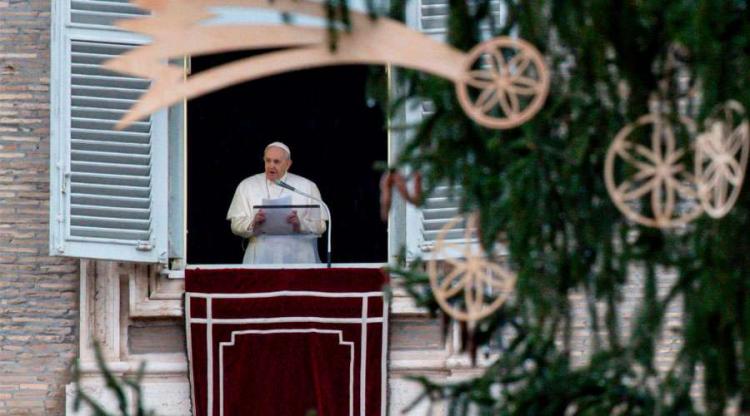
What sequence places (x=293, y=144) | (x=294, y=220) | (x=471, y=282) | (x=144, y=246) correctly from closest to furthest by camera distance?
(x=471, y=282) → (x=144, y=246) → (x=294, y=220) → (x=293, y=144)

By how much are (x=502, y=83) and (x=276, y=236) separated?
7.36 meters

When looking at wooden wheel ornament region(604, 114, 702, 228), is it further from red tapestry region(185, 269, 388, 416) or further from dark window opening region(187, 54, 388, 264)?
dark window opening region(187, 54, 388, 264)

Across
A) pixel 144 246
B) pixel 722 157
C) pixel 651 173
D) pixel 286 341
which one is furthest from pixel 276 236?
pixel 722 157

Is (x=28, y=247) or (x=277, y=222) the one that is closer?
(x=28, y=247)

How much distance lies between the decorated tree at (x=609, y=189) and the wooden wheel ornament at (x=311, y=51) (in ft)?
0.15

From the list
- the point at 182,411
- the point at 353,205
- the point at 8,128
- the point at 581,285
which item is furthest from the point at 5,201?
the point at 581,285

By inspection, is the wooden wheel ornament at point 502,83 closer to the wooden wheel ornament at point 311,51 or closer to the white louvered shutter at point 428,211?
the wooden wheel ornament at point 311,51

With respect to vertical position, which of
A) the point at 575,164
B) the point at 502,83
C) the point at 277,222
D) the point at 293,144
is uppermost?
the point at 293,144

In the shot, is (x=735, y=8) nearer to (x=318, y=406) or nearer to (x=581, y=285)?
(x=581, y=285)

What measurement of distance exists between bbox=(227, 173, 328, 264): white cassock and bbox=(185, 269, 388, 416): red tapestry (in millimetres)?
422

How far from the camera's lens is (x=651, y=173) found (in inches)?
307

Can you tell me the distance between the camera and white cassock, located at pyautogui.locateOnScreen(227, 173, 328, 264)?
15.0m

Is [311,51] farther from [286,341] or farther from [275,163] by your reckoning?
[275,163]

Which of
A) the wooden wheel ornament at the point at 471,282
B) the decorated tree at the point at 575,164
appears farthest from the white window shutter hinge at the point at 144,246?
the wooden wheel ornament at the point at 471,282
